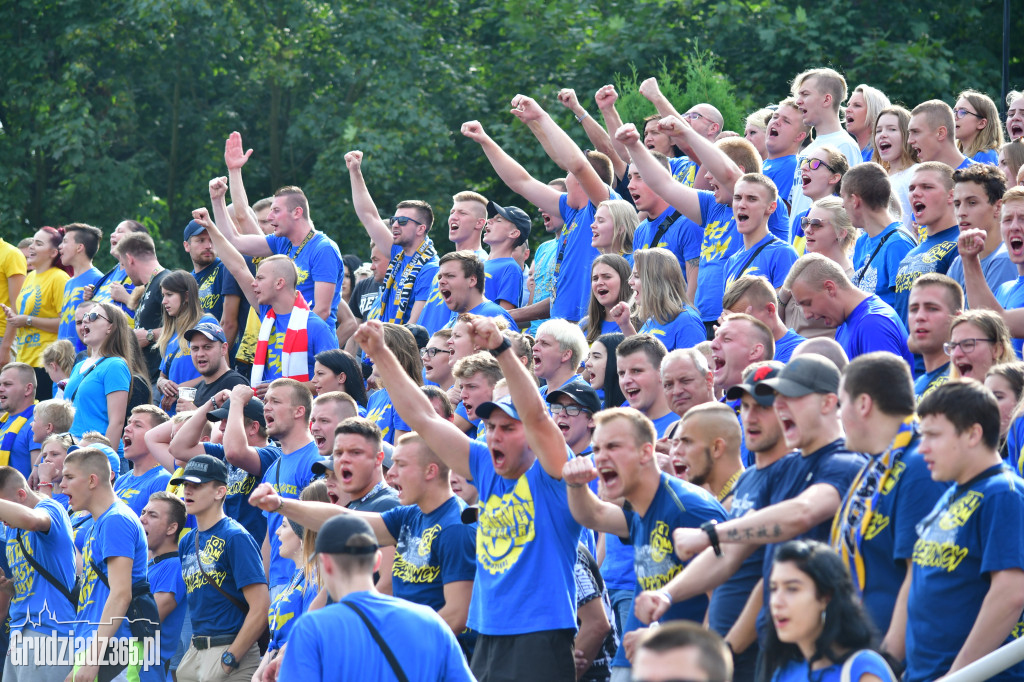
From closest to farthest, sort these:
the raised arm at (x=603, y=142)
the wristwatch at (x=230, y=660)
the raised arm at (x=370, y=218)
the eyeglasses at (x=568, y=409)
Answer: the eyeglasses at (x=568, y=409)
the wristwatch at (x=230, y=660)
the raised arm at (x=603, y=142)
the raised arm at (x=370, y=218)

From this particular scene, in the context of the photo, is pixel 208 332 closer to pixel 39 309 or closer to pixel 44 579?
pixel 44 579

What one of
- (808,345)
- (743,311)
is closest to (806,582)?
(808,345)

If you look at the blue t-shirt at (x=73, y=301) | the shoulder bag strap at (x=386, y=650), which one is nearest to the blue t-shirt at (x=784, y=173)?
the shoulder bag strap at (x=386, y=650)

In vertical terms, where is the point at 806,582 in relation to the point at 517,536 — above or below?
above

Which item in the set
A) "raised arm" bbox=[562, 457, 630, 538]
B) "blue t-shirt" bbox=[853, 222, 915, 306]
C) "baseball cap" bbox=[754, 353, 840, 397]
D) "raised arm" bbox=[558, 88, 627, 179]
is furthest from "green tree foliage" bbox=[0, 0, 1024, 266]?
"baseball cap" bbox=[754, 353, 840, 397]

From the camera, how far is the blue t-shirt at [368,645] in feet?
15.6

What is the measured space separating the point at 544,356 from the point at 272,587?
221 cm

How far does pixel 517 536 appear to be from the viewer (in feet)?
19.8

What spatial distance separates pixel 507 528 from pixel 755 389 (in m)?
1.50

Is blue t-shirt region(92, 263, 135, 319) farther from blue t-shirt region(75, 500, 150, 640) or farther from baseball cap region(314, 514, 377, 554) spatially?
baseball cap region(314, 514, 377, 554)

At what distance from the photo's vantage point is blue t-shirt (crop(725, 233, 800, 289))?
8336 millimetres

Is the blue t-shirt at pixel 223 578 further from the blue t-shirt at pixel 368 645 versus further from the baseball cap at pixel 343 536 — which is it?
the blue t-shirt at pixel 368 645

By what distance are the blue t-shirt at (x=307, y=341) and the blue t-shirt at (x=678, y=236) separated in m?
2.49

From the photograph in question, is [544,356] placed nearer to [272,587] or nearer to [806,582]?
[272,587]
